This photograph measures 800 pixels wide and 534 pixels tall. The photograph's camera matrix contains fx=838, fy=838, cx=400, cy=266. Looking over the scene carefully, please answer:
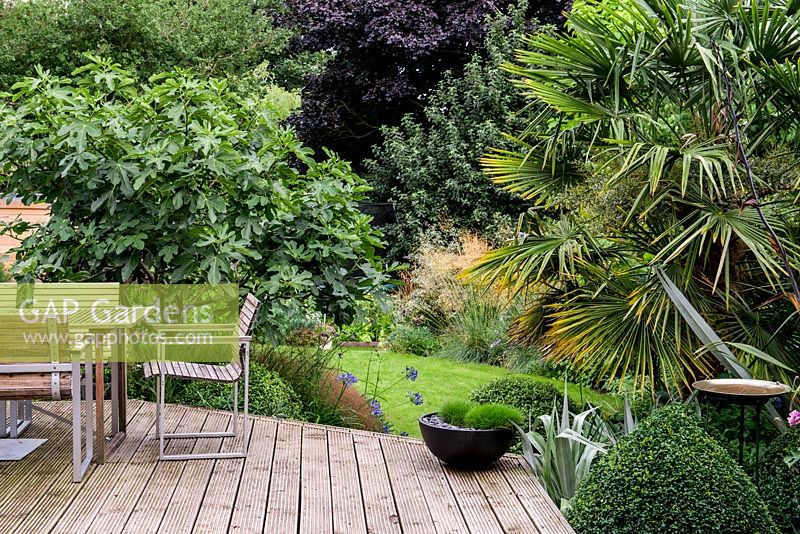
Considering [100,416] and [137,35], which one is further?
[137,35]

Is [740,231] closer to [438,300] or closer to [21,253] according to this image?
[21,253]

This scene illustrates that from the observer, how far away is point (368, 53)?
47.0ft

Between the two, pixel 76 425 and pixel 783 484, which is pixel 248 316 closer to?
pixel 76 425

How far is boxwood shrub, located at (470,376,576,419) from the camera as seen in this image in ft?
17.0

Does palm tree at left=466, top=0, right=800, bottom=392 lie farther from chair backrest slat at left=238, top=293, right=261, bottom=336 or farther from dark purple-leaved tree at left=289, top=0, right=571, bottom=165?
dark purple-leaved tree at left=289, top=0, right=571, bottom=165

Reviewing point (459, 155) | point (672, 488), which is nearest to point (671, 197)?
point (672, 488)

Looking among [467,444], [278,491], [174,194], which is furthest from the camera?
[174,194]

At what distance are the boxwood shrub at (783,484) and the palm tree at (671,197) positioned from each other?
61 centimetres

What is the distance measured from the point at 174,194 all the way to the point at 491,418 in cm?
254

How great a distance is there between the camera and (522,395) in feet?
17.2

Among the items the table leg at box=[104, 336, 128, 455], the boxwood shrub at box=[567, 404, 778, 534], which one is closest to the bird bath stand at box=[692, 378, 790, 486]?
the boxwood shrub at box=[567, 404, 778, 534]

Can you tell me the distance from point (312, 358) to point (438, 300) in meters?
3.70

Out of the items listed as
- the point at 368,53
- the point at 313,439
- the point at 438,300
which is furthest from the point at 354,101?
the point at 313,439

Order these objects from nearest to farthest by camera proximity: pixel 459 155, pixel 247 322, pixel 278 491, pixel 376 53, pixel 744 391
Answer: pixel 744 391 → pixel 278 491 → pixel 247 322 → pixel 459 155 → pixel 376 53
